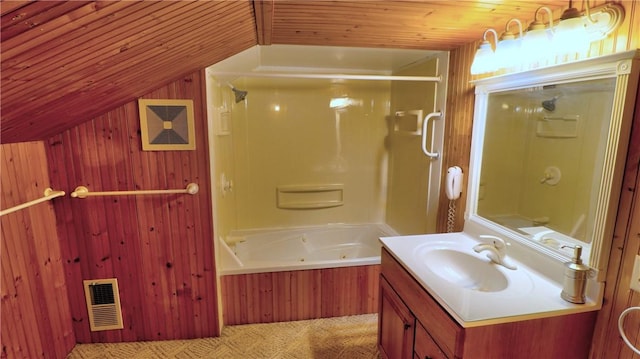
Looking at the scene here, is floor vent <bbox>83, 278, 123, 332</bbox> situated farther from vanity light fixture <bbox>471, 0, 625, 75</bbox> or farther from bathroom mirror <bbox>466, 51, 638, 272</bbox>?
vanity light fixture <bbox>471, 0, 625, 75</bbox>

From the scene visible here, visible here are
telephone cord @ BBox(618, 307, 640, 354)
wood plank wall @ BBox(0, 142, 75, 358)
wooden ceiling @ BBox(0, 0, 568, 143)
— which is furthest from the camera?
wood plank wall @ BBox(0, 142, 75, 358)

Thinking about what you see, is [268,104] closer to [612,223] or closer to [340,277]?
[340,277]

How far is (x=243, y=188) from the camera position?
10.5 feet

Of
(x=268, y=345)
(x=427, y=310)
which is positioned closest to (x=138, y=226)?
(x=268, y=345)

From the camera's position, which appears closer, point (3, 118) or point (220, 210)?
point (3, 118)

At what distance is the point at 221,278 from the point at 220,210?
1.64 feet

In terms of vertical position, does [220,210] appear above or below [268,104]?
below

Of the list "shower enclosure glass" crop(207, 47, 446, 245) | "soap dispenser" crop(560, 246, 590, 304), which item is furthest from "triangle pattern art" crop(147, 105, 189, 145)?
"soap dispenser" crop(560, 246, 590, 304)

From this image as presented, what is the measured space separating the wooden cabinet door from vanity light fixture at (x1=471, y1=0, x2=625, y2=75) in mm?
1259

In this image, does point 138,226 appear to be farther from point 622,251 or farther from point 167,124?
point 622,251

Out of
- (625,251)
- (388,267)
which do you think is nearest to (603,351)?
(625,251)

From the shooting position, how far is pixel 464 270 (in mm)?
1612

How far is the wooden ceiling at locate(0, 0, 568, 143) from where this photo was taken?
871 mm

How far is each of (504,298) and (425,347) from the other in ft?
1.24
